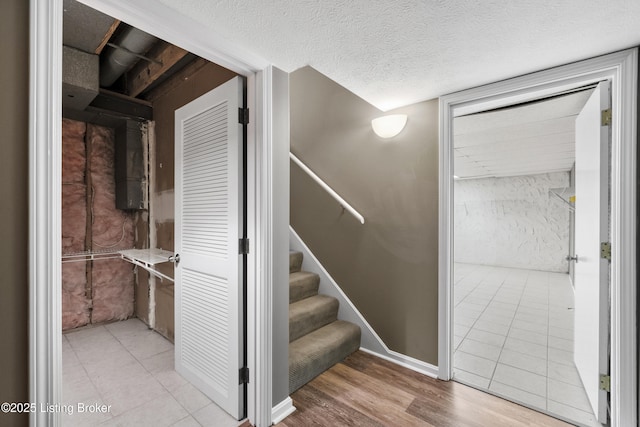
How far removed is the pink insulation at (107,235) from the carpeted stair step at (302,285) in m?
2.20

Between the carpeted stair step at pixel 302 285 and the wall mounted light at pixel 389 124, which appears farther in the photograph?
the carpeted stair step at pixel 302 285

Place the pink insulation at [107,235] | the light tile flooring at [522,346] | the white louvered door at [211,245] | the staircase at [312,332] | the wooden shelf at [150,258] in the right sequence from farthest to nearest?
the pink insulation at [107,235]
the wooden shelf at [150,258]
the staircase at [312,332]
the light tile flooring at [522,346]
the white louvered door at [211,245]

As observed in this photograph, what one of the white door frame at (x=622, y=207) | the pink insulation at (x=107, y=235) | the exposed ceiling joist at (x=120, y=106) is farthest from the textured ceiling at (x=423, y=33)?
the pink insulation at (x=107, y=235)

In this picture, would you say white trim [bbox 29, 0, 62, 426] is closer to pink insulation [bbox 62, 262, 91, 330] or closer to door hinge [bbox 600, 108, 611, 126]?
door hinge [bbox 600, 108, 611, 126]

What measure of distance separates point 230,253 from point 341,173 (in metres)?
1.50

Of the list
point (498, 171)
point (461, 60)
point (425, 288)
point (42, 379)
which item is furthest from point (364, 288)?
point (498, 171)

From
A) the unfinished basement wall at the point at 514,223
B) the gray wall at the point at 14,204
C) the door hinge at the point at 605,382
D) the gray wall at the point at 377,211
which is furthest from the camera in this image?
the unfinished basement wall at the point at 514,223

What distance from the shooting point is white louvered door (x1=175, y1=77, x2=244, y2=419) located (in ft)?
5.78

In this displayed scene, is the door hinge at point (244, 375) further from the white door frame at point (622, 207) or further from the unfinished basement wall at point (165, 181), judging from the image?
the white door frame at point (622, 207)

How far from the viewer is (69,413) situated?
1.83 m

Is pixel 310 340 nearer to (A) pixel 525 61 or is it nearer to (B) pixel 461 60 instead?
(B) pixel 461 60

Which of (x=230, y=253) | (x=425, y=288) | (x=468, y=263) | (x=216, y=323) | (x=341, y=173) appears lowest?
(x=468, y=263)

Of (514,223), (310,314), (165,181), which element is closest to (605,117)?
(310,314)

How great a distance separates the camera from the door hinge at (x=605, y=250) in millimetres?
1663
